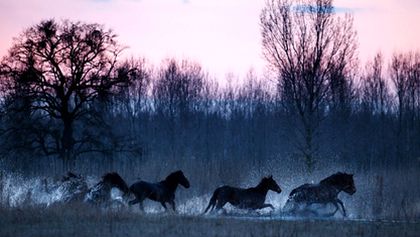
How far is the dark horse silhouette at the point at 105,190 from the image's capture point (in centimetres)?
2089

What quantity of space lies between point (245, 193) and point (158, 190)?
287 centimetres

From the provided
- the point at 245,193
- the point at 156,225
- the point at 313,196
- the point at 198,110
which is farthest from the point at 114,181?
the point at 198,110

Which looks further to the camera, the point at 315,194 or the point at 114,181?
the point at 114,181

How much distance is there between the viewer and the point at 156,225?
1576 centimetres

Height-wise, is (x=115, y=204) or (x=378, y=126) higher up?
(x=378, y=126)

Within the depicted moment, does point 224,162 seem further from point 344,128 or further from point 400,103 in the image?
point 400,103

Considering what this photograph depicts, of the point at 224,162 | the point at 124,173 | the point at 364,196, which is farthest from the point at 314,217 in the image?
the point at 124,173

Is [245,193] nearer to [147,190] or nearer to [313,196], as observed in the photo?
[313,196]

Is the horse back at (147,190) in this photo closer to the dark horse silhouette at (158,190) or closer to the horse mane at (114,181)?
the dark horse silhouette at (158,190)

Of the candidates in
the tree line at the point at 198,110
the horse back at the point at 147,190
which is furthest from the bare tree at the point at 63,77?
the horse back at the point at 147,190

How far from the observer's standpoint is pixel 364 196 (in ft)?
77.5

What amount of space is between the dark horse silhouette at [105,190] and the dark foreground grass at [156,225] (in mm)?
2406

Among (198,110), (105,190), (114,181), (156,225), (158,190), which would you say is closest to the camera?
(156,225)

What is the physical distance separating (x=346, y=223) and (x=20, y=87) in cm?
3072
